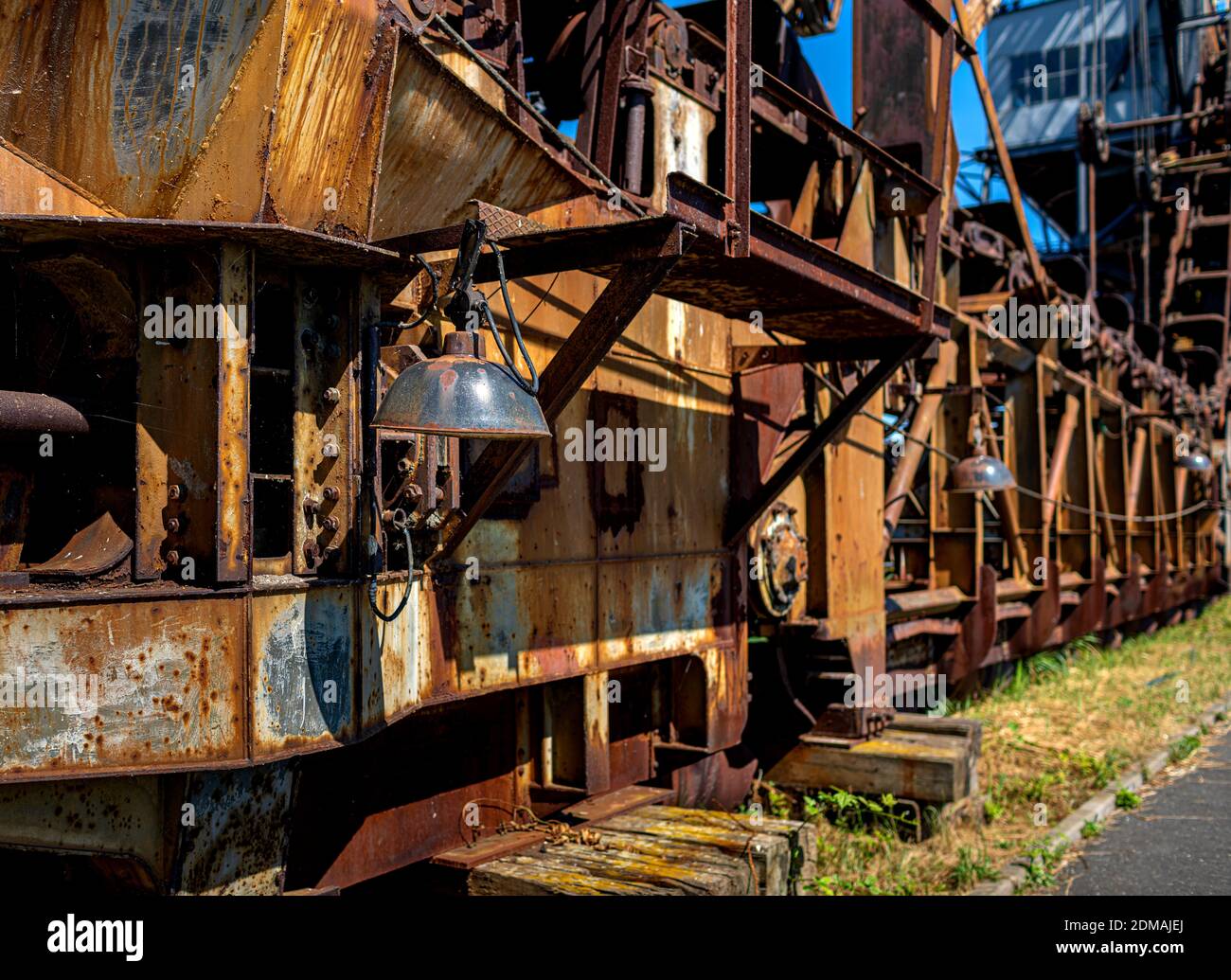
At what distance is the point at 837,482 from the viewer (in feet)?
24.9

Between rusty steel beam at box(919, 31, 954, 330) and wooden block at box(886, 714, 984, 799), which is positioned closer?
rusty steel beam at box(919, 31, 954, 330)

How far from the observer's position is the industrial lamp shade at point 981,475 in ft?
29.8

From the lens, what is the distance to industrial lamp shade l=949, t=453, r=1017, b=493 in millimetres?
9086

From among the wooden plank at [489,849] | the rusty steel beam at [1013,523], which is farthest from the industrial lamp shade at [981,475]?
the wooden plank at [489,849]

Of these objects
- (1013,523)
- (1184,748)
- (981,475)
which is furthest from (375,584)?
(1013,523)

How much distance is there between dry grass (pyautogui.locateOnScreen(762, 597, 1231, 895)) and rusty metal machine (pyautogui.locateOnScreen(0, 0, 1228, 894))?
0.73m

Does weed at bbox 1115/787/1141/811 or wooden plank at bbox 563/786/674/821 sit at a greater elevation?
wooden plank at bbox 563/786/674/821

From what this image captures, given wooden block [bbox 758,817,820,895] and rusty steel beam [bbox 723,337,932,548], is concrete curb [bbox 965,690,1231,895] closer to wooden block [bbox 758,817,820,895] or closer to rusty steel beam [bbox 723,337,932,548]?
wooden block [bbox 758,817,820,895]

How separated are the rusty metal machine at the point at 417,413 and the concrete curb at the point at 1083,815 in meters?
1.36

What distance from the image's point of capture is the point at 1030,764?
29.8ft

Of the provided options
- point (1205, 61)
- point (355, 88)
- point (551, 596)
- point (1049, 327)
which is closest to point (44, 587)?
point (355, 88)

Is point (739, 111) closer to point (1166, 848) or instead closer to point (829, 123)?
point (829, 123)

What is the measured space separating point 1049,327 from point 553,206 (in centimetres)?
837

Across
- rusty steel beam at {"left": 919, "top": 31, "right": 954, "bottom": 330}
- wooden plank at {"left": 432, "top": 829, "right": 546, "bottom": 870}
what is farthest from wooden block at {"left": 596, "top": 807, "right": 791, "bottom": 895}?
rusty steel beam at {"left": 919, "top": 31, "right": 954, "bottom": 330}
